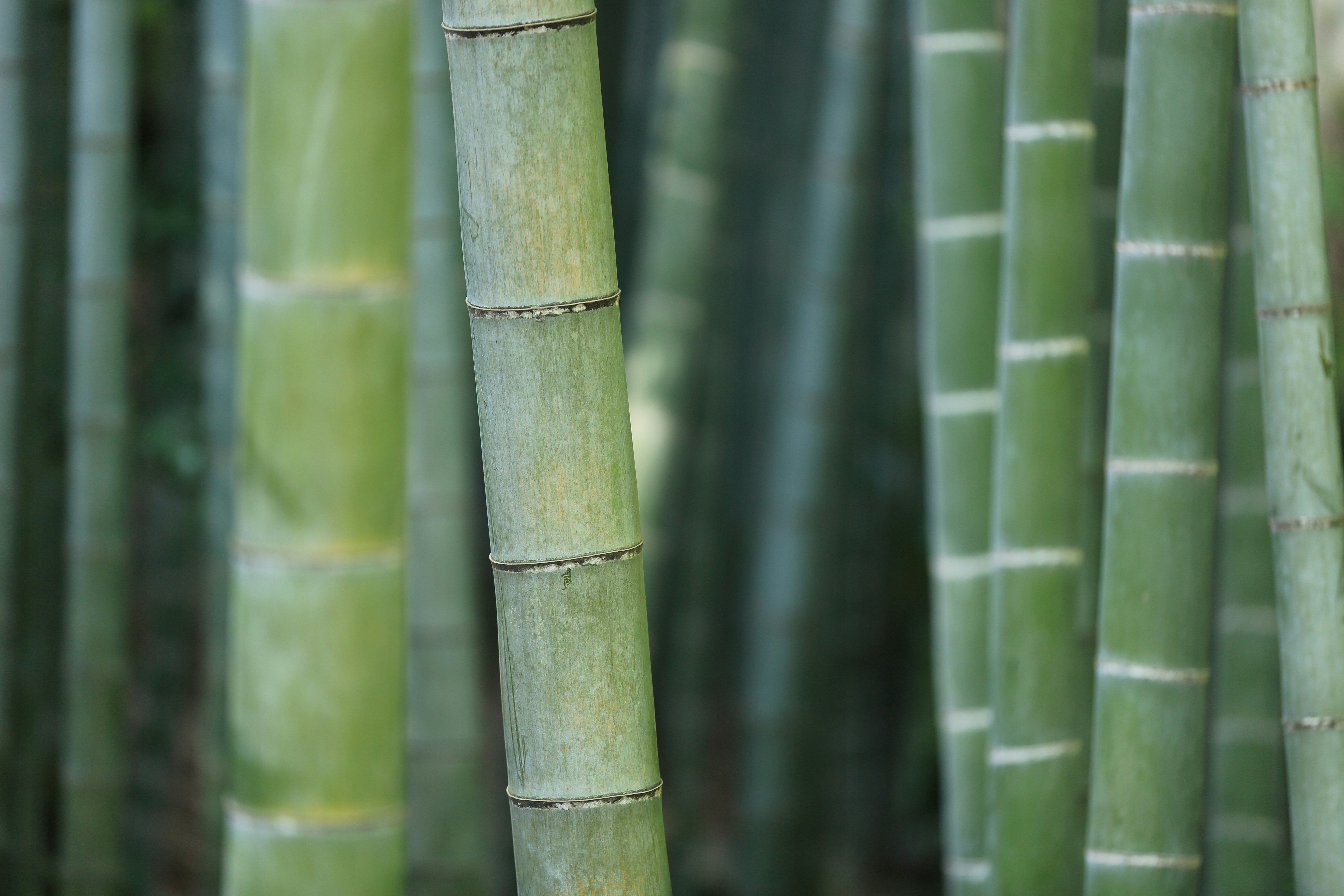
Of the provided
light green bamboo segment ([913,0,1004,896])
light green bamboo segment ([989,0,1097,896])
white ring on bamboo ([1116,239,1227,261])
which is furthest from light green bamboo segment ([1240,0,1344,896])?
light green bamboo segment ([913,0,1004,896])

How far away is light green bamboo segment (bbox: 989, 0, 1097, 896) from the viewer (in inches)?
36.5

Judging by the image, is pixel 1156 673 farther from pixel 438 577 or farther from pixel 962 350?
pixel 438 577

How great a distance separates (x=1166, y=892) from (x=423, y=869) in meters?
0.75

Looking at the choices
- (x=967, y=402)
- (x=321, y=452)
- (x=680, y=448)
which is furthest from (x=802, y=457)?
(x=321, y=452)

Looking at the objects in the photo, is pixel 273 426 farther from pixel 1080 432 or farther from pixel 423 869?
pixel 423 869

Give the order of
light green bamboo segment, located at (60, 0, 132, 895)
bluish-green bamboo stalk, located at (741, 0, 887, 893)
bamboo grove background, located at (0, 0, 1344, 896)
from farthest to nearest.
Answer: bluish-green bamboo stalk, located at (741, 0, 887, 893)
light green bamboo segment, located at (60, 0, 132, 895)
bamboo grove background, located at (0, 0, 1344, 896)

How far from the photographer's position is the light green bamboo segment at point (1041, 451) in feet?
3.04

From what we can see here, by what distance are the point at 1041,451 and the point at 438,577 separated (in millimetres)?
615

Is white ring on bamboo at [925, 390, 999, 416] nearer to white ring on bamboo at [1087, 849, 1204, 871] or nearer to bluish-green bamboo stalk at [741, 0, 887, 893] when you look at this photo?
white ring on bamboo at [1087, 849, 1204, 871]

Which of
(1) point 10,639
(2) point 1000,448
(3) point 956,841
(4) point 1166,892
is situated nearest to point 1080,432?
(2) point 1000,448

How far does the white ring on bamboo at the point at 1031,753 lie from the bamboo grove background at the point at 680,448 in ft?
0.74

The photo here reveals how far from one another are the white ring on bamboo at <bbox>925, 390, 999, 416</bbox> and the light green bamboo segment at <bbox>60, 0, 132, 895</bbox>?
3.59 feet

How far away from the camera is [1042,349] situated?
37.3 inches

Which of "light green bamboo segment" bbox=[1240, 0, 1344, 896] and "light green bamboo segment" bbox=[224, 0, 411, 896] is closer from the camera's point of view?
"light green bamboo segment" bbox=[224, 0, 411, 896]
